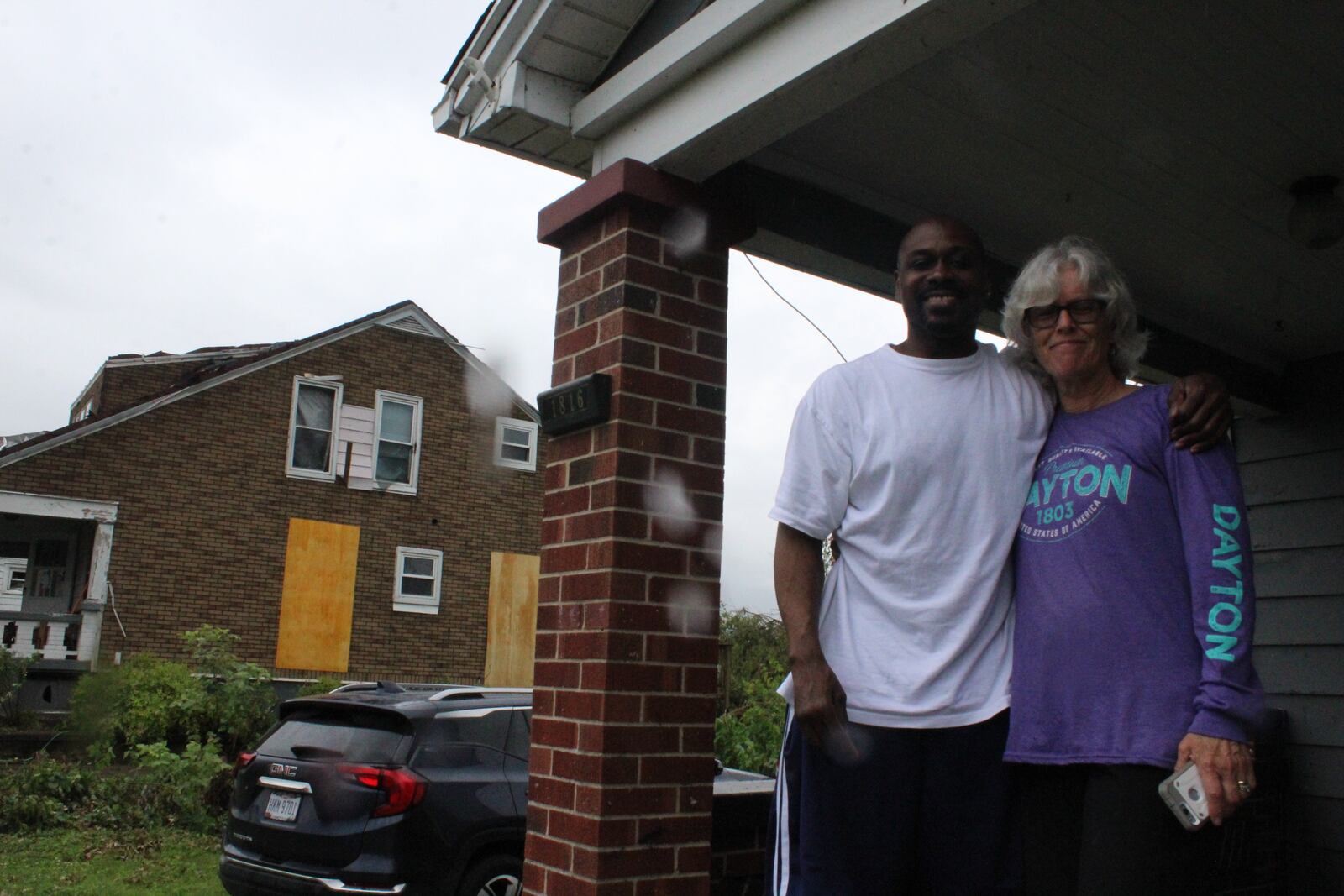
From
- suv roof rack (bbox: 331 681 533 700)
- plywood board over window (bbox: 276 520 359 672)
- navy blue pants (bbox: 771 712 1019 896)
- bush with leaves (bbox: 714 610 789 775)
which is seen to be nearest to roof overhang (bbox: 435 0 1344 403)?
navy blue pants (bbox: 771 712 1019 896)

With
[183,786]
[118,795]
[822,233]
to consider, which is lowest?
[118,795]

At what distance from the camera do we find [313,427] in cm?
1844

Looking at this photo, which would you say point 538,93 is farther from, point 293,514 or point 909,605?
point 293,514

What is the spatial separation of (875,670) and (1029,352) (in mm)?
740

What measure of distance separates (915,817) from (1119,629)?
0.53 meters

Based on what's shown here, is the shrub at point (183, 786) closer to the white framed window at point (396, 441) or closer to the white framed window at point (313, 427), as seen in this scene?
the white framed window at point (313, 427)

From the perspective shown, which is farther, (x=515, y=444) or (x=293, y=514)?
(x=515, y=444)

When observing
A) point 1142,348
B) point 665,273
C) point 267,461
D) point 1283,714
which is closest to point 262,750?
point 665,273

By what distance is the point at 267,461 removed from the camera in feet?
58.3

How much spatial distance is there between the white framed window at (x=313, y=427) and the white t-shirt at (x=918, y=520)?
1681 centimetres

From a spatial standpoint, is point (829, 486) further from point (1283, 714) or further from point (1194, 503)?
point (1283, 714)

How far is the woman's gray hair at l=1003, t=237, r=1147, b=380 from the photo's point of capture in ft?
7.30

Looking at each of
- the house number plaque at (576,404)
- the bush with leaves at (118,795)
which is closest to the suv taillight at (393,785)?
the house number plaque at (576,404)

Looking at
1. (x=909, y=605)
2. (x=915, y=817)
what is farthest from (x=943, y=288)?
(x=915, y=817)
